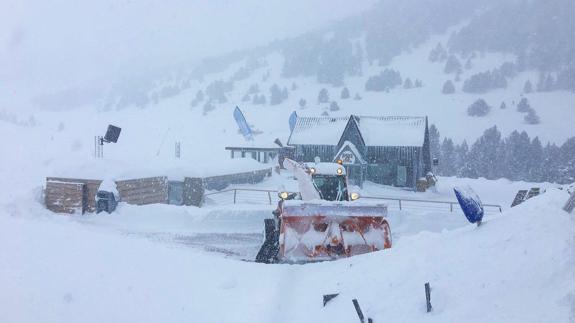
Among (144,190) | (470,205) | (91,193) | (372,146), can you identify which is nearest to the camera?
(470,205)

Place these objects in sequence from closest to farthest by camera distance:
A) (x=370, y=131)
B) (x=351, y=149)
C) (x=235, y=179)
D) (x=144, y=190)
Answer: (x=144, y=190) → (x=235, y=179) → (x=351, y=149) → (x=370, y=131)

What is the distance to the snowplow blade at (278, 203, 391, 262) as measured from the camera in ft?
33.7

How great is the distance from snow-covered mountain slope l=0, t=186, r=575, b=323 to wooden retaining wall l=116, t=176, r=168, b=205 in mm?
9343

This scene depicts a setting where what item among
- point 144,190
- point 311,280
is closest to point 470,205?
point 311,280

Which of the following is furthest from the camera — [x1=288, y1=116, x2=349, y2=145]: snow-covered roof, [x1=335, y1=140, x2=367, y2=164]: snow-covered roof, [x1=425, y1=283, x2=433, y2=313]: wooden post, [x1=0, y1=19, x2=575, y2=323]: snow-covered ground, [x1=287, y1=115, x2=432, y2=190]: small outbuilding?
[x1=288, y1=116, x2=349, y2=145]: snow-covered roof

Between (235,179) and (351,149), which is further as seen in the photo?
(351,149)

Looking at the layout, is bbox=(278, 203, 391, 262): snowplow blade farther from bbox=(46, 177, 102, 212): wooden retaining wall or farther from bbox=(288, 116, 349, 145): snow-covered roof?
bbox=(288, 116, 349, 145): snow-covered roof

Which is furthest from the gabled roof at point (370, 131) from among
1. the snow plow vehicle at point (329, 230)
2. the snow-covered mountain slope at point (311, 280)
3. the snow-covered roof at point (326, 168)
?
the snow-covered mountain slope at point (311, 280)

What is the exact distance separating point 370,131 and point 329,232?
3239cm

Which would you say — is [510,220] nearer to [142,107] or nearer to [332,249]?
[332,249]

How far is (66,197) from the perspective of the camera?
18625 mm

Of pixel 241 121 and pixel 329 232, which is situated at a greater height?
pixel 241 121

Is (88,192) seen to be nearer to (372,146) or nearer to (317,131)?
(372,146)

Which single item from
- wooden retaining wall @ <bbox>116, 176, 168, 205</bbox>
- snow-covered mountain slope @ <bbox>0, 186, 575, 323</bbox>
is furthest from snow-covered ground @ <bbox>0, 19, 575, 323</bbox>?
wooden retaining wall @ <bbox>116, 176, 168, 205</bbox>
